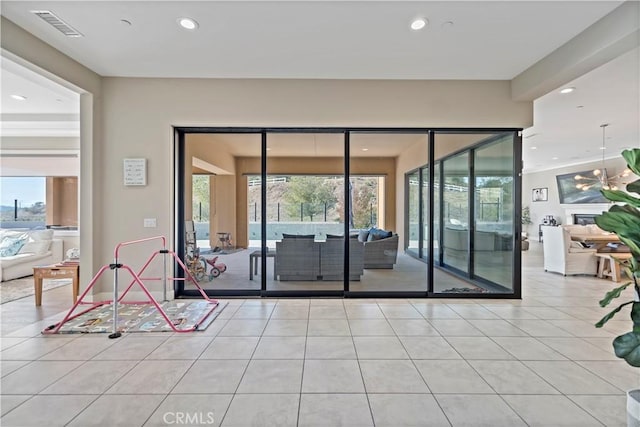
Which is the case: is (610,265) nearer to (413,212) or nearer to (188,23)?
(413,212)

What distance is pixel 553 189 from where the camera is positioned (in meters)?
13.1

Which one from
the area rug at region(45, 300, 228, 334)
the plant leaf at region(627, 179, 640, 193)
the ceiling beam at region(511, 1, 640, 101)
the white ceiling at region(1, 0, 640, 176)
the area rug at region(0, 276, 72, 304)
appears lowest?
the area rug at region(45, 300, 228, 334)

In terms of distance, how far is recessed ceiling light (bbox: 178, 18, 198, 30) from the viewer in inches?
128

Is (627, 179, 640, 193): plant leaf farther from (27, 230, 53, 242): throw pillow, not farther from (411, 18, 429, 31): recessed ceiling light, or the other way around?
(27, 230, 53, 242): throw pillow

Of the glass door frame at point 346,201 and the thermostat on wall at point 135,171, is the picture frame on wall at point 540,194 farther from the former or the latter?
the thermostat on wall at point 135,171

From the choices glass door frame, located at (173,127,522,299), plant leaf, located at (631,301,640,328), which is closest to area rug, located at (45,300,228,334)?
glass door frame, located at (173,127,522,299)

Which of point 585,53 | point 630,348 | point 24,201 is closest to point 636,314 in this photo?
point 630,348

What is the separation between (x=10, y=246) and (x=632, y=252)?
933 centimetres

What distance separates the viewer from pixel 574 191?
1196cm

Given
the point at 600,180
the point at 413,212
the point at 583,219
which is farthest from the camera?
the point at 583,219

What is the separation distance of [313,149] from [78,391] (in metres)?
4.08

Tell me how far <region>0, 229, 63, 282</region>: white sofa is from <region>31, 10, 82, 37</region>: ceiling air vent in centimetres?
493

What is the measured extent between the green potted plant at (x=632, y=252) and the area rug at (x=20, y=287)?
7.20 meters

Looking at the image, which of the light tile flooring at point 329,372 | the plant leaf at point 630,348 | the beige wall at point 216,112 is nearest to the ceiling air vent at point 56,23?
the beige wall at point 216,112
